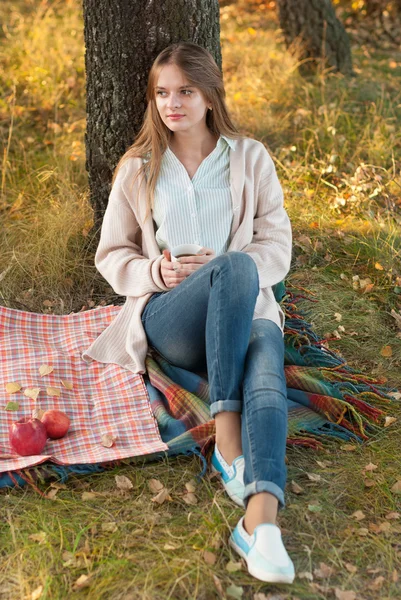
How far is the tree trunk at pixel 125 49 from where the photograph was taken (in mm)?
3996

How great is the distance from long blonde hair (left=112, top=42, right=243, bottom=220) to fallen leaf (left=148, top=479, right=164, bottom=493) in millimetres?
1230

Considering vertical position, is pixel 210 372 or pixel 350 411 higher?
pixel 210 372

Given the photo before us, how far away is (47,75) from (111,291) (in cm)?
297

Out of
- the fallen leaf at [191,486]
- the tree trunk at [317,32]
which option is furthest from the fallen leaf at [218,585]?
the tree trunk at [317,32]

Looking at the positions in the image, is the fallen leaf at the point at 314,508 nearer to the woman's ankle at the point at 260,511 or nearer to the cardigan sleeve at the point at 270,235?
the woman's ankle at the point at 260,511

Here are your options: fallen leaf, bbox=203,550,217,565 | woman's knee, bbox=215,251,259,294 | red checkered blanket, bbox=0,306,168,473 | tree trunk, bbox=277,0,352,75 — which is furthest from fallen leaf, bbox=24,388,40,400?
tree trunk, bbox=277,0,352,75

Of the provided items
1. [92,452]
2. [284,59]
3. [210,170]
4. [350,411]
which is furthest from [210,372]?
[284,59]

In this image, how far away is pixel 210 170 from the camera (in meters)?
3.69

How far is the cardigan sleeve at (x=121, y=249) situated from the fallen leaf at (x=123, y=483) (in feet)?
2.84

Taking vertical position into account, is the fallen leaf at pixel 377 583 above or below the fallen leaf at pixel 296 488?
below

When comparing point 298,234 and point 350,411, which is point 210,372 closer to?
point 350,411

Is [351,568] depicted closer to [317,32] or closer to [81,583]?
[81,583]

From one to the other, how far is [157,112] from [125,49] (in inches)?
24.0

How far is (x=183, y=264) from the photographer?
3361 mm
